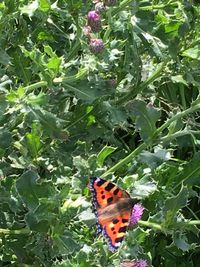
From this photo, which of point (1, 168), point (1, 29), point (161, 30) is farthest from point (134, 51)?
point (1, 168)

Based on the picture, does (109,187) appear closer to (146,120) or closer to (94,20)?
(146,120)

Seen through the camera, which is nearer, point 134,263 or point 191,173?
point 134,263

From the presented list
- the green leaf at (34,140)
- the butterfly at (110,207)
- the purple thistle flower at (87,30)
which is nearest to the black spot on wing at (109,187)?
the butterfly at (110,207)

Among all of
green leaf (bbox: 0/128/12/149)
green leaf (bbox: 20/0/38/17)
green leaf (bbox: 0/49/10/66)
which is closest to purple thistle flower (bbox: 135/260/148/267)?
green leaf (bbox: 0/128/12/149)

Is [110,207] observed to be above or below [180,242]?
above

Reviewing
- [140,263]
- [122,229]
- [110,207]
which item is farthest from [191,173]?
[122,229]

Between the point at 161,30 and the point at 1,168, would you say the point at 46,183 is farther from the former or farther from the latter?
the point at 161,30
